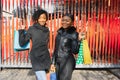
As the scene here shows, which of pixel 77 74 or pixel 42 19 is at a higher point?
pixel 42 19

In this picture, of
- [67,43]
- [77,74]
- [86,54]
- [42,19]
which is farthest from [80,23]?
[67,43]

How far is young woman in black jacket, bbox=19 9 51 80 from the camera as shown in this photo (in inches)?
243

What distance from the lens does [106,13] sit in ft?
40.2

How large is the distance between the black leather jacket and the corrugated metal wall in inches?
236

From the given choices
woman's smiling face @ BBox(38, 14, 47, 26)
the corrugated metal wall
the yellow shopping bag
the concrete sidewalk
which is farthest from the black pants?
the corrugated metal wall

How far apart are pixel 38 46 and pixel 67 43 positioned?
0.51 meters

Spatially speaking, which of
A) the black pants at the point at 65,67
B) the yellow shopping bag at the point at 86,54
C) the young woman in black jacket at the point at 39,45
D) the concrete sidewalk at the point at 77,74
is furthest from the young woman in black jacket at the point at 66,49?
the yellow shopping bag at the point at 86,54

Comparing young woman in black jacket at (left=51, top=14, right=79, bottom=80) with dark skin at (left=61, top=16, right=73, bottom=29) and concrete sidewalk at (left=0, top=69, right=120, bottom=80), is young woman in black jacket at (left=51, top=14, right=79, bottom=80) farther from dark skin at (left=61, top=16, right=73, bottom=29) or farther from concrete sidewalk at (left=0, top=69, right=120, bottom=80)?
concrete sidewalk at (left=0, top=69, right=120, bottom=80)

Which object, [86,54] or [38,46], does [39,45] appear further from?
[86,54]

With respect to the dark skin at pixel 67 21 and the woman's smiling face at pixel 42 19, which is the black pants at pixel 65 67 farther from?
the woman's smiling face at pixel 42 19

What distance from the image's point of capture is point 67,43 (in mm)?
6117

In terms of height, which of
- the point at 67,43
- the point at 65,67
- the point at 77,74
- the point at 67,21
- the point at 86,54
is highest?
the point at 67,21

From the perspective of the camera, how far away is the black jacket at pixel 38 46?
616 centimetres

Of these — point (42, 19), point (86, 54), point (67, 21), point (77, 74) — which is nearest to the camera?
point (67, 21)
